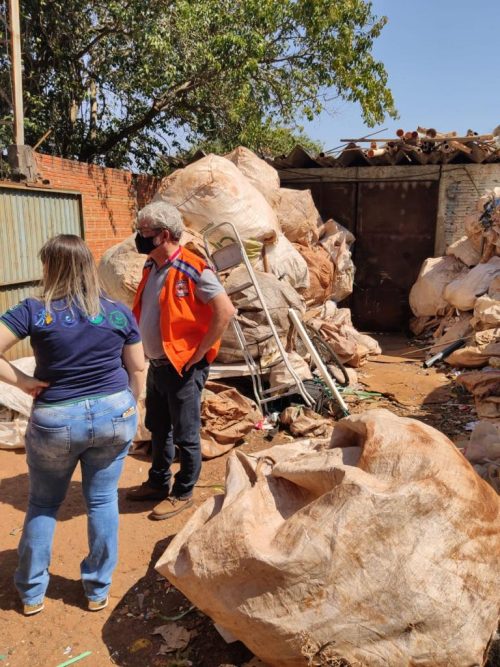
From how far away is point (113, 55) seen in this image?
920 cm

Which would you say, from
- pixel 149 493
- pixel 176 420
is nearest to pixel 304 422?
pixel 149 493

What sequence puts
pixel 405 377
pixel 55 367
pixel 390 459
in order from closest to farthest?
pixel 390 459, pixel 55 367, pixel 405 377

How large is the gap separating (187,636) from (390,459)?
46.3 inches

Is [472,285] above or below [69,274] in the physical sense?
below

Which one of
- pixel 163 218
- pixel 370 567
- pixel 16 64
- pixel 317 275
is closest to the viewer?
pixel 370 567

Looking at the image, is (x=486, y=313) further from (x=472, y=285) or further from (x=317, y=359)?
(x=317, y=359)

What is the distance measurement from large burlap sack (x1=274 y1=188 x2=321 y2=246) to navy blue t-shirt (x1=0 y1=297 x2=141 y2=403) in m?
5.26

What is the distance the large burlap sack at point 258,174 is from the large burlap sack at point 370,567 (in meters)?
5.32

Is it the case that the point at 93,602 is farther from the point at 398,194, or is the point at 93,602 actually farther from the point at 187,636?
the point at 398,194

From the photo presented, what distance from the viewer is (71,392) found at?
223 cm

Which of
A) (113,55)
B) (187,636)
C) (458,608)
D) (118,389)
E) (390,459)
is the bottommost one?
(187,636)

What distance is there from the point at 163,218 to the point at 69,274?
817 mm

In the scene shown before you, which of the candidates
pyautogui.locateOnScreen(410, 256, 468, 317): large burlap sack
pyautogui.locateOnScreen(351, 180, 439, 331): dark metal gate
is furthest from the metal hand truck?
pyautogui.locateOnScreen(351, 180, 439, 331): dark metal gate

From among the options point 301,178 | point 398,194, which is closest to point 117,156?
point 301,178
